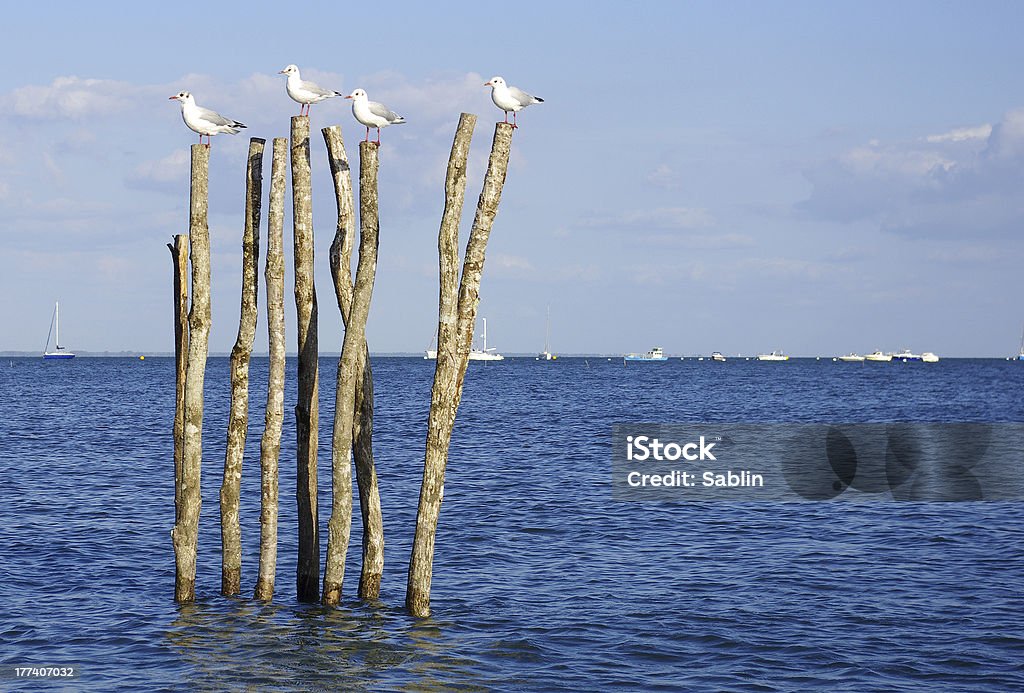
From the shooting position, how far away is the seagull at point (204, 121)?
13531 mm

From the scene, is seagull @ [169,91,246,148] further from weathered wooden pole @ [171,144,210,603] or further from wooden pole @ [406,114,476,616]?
wooden pole @ [406,114,476,616]

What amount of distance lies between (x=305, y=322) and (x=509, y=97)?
361 cm

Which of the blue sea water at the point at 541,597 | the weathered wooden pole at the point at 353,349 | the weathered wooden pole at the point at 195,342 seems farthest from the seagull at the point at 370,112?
the blue sea water at the point at 541,597

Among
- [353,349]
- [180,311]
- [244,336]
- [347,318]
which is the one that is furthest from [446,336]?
[180,311]

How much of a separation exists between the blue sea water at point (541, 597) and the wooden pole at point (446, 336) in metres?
1.61

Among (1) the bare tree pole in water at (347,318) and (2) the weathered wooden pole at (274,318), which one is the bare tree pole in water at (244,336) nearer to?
(2) the weathered wooden pole at (274,318)

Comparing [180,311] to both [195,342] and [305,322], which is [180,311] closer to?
[195,342]

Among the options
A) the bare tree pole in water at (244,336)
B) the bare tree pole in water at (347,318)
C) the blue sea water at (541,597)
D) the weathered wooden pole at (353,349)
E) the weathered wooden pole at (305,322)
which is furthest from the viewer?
the bare tree pole in water at (244,336)

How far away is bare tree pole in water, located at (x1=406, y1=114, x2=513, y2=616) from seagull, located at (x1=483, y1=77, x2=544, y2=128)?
0.36m

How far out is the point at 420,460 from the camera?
32750 millimetres

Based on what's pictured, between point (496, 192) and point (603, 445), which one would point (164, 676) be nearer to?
point (496, 192)

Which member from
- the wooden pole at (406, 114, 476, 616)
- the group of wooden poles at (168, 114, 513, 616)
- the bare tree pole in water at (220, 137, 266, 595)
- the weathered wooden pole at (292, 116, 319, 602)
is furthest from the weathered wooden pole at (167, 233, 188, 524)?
the wooden pole at (406, 114, 476, 616)

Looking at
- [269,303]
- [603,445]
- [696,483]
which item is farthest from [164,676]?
[603,445]

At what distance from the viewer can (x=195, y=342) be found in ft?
43.0
